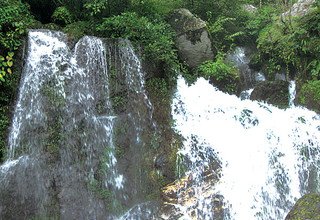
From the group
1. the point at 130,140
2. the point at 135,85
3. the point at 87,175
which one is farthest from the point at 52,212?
the point at 135,85

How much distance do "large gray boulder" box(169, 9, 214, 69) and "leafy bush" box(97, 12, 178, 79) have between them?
1319 millimetres

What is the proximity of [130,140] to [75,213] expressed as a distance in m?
2.08

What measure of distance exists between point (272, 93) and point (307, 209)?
6651mm

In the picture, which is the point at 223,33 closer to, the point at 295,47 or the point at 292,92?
the point at 295,47

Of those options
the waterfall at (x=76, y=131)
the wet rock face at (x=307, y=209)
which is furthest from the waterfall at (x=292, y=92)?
the wet rock face at (x=307, y=209)

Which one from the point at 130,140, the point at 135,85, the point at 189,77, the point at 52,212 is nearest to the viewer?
the point at 52,212

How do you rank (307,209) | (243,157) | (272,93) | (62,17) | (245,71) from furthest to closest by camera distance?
(245,71)
(272,93)
(62,17)
(243,157)
(307,209)

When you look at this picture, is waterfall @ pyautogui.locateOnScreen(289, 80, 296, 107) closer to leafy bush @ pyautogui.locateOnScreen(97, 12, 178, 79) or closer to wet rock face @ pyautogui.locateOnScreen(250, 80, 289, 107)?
wet rock face @ pyautogui.locateOnScreen(250, 80, 289, 107)

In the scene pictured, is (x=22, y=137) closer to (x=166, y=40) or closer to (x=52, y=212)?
(x=52, y=212)

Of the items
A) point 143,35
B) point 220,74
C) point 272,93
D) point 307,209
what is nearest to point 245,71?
point 220,74

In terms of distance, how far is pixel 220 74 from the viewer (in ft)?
35.7

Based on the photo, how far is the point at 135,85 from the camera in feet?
29.7

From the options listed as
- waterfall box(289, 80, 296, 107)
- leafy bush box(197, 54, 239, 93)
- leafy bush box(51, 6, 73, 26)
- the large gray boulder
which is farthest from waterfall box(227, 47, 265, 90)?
leafy bush box(51, 6, 73, 26)

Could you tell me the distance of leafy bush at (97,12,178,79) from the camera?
939cm
